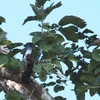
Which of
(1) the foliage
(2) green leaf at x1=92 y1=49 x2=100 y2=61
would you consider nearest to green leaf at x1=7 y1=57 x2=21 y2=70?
(1) the foliage

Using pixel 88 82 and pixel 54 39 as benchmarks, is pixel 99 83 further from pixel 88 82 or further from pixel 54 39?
pixel 54 39

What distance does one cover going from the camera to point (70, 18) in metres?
2.20

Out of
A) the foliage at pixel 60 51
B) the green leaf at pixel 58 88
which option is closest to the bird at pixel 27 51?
the foliage at pixel 60 51

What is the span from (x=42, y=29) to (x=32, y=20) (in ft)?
0.37

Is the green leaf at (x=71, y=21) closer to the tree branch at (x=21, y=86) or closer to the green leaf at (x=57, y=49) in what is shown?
the green leaf at (x=57, y=49)

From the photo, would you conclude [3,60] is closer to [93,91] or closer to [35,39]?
[35,39]

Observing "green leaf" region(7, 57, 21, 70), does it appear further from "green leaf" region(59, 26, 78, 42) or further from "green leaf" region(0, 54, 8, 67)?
"green leaf" region(59, 26, 78, 42)

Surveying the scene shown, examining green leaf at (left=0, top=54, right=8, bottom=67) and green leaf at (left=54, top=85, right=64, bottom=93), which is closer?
green leaf at (left=0, top=54, right=8, bottom=67)

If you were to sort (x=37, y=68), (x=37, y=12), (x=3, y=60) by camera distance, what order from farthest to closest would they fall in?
1. (x=37, y=12)
2. (x=37, y=68)
3. (x=3, y=60)

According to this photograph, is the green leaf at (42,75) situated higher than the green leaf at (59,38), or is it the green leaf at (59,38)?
the green leaf at (59,38)

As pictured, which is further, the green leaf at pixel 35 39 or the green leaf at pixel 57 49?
the green leaf at pixel 57 49

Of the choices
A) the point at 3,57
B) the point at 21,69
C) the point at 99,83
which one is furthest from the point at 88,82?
the point at 3,57

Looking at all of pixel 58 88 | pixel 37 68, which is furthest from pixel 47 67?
pixel 58 88

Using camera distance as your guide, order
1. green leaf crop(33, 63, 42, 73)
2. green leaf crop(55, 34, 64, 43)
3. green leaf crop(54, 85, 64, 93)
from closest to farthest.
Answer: green leaf crop(33, 63, 42, 73) → green leaf crop(55, 34, 64, 43) → green leaf crop(54, 85, 64, 93)
